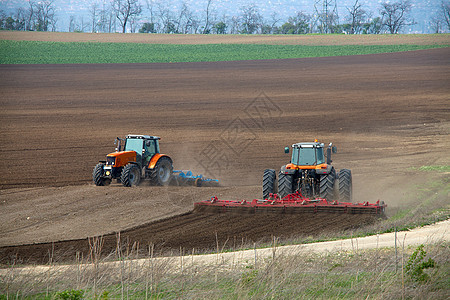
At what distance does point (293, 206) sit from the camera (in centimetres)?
1694

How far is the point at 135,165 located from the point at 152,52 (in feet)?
193

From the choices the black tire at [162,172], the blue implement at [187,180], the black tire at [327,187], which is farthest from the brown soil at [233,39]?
the black tire at [327,187]

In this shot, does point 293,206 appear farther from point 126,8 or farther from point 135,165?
point 126,8

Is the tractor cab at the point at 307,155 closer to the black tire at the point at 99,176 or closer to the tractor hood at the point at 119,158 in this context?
the tractor hood at the point at 119,158

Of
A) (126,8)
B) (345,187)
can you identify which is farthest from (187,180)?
(126,8)

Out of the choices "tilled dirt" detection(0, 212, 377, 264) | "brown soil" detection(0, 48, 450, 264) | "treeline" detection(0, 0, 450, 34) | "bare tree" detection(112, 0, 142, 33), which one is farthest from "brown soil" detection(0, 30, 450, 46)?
"tilled dirt" detection(0, 212, 377, 264)

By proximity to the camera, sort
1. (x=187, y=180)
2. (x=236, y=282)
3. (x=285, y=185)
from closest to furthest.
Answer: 1. (x=236, y=282)
2. (x=285, y=185)
3. (x=187, y=180)

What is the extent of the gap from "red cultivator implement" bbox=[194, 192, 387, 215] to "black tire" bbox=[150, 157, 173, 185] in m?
4.38

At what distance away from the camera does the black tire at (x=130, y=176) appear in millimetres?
20812

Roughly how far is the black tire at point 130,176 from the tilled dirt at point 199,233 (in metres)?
4.14

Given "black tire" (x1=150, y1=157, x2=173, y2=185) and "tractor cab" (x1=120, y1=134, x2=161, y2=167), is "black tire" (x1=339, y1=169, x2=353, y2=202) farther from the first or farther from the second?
"tractor cab" (x1=120, y1=134, x2=161, y2=167)

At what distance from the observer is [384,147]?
30.2m

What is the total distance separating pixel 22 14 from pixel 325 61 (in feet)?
292

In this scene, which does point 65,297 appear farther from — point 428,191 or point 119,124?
point 119,124
